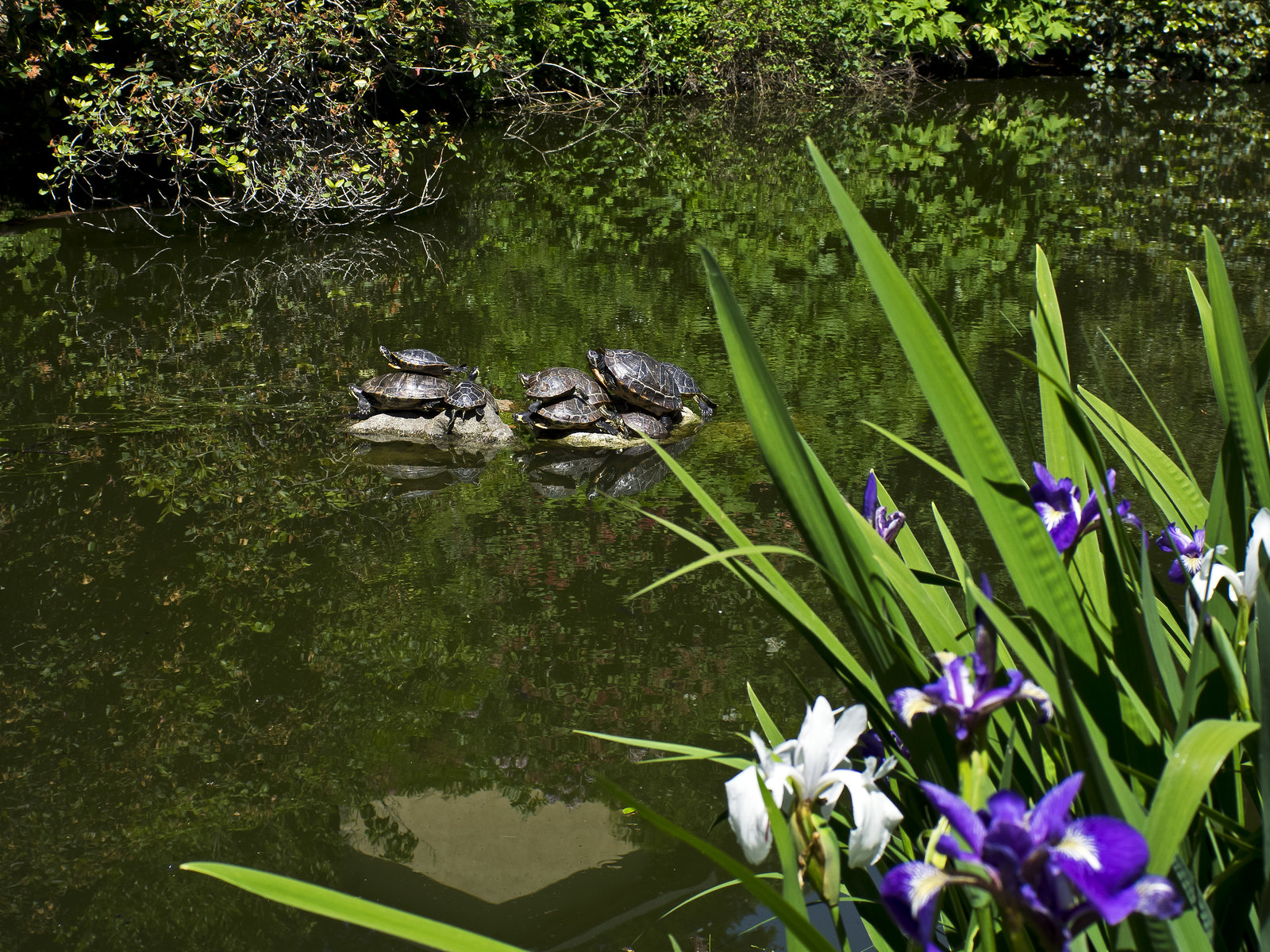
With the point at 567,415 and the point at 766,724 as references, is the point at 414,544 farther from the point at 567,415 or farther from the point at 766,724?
the point at 766,724

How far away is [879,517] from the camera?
1.21 meters

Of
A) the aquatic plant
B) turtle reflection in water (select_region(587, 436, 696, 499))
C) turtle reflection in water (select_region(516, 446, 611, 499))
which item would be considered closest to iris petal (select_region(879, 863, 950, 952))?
the aquatic plant

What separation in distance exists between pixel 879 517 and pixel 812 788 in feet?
1.43

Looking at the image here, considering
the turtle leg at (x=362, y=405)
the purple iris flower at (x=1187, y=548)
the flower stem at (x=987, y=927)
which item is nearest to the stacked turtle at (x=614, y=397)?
the turtle leg at (x=362, y=405)

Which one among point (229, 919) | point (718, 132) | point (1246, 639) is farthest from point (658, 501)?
point (718, 132)

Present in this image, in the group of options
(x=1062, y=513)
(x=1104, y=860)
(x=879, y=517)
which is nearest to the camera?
(x=1104, y=860)

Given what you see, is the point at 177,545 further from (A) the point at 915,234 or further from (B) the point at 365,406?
(A) the point at 915,234

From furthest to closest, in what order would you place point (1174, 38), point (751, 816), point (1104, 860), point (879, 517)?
1. point (1174, 38)
2. point (879, 517)
3. point (751, 816)
4. point (1104, 860)

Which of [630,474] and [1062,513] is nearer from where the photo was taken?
[1062,513]

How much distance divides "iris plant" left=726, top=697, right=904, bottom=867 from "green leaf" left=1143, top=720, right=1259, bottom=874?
0.79 feet

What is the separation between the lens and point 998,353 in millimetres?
5066

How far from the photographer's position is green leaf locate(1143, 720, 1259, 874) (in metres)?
0.65

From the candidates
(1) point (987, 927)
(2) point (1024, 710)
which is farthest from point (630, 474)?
(1) point (987, 927)

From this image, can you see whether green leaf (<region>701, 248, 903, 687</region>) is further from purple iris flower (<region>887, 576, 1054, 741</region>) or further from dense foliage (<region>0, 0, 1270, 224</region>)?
dense foliage (<region>0, 0, 1270, 224</region>)
